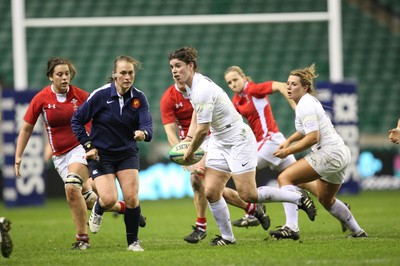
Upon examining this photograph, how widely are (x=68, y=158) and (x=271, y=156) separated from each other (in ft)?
8.34

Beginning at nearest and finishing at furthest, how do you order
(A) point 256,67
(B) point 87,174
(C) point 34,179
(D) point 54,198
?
(B) point 87,174, (C) point 34,179, (D) point 54,198, (A) point 256,67

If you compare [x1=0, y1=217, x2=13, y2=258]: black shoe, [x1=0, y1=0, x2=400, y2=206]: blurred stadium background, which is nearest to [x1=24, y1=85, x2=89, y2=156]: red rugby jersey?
[x1=0, y1=217, x2=13, y2=258]: black shoe

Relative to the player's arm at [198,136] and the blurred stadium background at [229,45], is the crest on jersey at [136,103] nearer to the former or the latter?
the player's arm at [198,136]

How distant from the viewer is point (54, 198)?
1780cm

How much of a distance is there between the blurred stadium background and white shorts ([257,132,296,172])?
31.3ft

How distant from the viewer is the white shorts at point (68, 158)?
8.82m

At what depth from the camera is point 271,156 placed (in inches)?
409

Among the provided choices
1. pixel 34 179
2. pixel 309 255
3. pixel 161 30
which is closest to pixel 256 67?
pixel 161 30

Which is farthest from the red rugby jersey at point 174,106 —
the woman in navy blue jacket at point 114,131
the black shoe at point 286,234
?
the black shoe at point 286,234

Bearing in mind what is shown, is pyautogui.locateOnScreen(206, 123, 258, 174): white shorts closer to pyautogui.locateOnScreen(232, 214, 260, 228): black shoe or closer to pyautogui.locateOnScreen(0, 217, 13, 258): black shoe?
pyautogui.locateOnScreen(232, 214, 260, 228): black shoe

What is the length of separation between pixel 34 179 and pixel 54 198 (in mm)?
2320

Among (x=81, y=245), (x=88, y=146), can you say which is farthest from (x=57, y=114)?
(x=81, y=245)

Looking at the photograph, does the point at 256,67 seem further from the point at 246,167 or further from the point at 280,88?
the point at 246,167

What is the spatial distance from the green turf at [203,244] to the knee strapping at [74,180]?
632 mm
